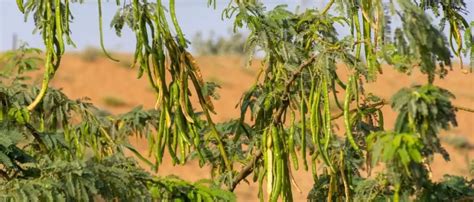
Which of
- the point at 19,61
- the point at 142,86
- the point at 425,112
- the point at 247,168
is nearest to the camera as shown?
the point at 425,112

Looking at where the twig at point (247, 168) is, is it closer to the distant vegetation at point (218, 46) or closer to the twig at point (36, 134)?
the twig at point (36, 134)

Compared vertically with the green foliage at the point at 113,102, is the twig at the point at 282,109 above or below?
below

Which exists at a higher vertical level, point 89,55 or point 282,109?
point 89,55

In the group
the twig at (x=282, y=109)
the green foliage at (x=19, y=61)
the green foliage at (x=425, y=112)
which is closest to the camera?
the green foliage at (x=425, y=112)

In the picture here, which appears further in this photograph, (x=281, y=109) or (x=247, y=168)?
(x=247, y=168)

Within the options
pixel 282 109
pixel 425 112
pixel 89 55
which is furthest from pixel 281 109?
pixel 89 55

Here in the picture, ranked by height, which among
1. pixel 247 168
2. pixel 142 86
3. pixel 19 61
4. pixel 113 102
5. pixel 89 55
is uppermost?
pixel 89 55

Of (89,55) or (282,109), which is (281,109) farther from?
(89,55)

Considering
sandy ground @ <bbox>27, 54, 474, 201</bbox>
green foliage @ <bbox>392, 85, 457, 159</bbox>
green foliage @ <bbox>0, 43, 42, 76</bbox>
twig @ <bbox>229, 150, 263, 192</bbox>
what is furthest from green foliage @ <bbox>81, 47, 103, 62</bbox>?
green foliage @ <bbox>392, 85, 457, 159</bbox>

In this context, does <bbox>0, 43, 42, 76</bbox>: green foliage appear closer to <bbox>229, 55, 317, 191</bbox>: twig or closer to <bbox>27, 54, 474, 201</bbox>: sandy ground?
<bbox>229, 55, 317, 191</bbox>: twig

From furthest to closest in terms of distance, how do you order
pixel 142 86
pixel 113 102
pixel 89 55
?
pixel 89 55, pixel 142 86, pixel 113 102

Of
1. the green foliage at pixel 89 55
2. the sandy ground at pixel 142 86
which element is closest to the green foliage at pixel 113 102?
the sandy ground at pixel 142 86

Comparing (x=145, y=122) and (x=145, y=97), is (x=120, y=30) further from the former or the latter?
(x=145, y=97)

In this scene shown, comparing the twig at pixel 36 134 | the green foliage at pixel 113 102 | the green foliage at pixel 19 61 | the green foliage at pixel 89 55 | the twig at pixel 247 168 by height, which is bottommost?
the twig at pixel 247 168
